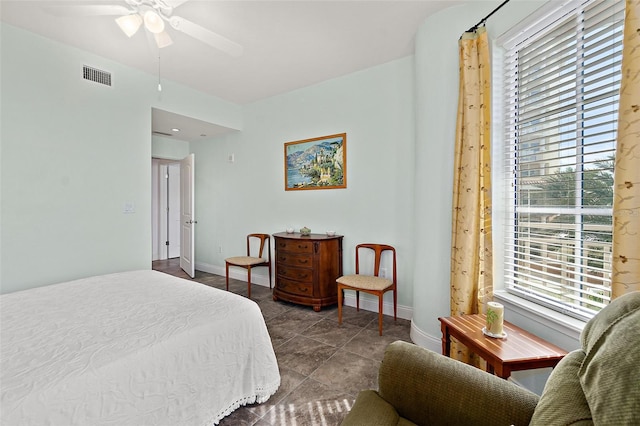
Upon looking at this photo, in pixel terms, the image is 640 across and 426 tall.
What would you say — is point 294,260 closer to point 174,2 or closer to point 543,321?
point 543,321

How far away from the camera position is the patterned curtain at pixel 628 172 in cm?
104

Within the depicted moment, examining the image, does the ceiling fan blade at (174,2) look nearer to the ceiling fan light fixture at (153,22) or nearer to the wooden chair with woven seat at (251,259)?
the ceiling fan light fixture at (153,22)

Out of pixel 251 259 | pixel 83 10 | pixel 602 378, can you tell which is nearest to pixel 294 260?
pixel 251 259

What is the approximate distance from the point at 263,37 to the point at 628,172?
2.68 m

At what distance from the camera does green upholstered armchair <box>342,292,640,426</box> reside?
584mm

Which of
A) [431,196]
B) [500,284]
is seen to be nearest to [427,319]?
[500,284]

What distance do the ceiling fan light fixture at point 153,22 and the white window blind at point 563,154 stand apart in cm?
237

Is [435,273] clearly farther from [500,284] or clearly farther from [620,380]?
[620,380]

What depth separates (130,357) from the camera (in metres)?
1.17

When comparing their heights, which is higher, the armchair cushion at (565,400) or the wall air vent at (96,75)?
the wall air vent at (96,75)

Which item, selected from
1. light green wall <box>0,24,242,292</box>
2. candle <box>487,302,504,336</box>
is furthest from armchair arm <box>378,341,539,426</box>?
light green wall <box>0,24,242,292</box>

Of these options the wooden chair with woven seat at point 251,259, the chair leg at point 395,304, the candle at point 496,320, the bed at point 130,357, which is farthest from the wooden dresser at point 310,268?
the candle at point 496,320

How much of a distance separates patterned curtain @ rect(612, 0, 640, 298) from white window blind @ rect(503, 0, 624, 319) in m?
0.29

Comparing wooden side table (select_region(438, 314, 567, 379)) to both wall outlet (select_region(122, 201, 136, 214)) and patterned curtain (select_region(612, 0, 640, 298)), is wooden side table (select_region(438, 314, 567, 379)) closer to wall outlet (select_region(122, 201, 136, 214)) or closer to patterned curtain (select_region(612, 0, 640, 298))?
patterned curtain (select_region(612, 0, 640, 298))
